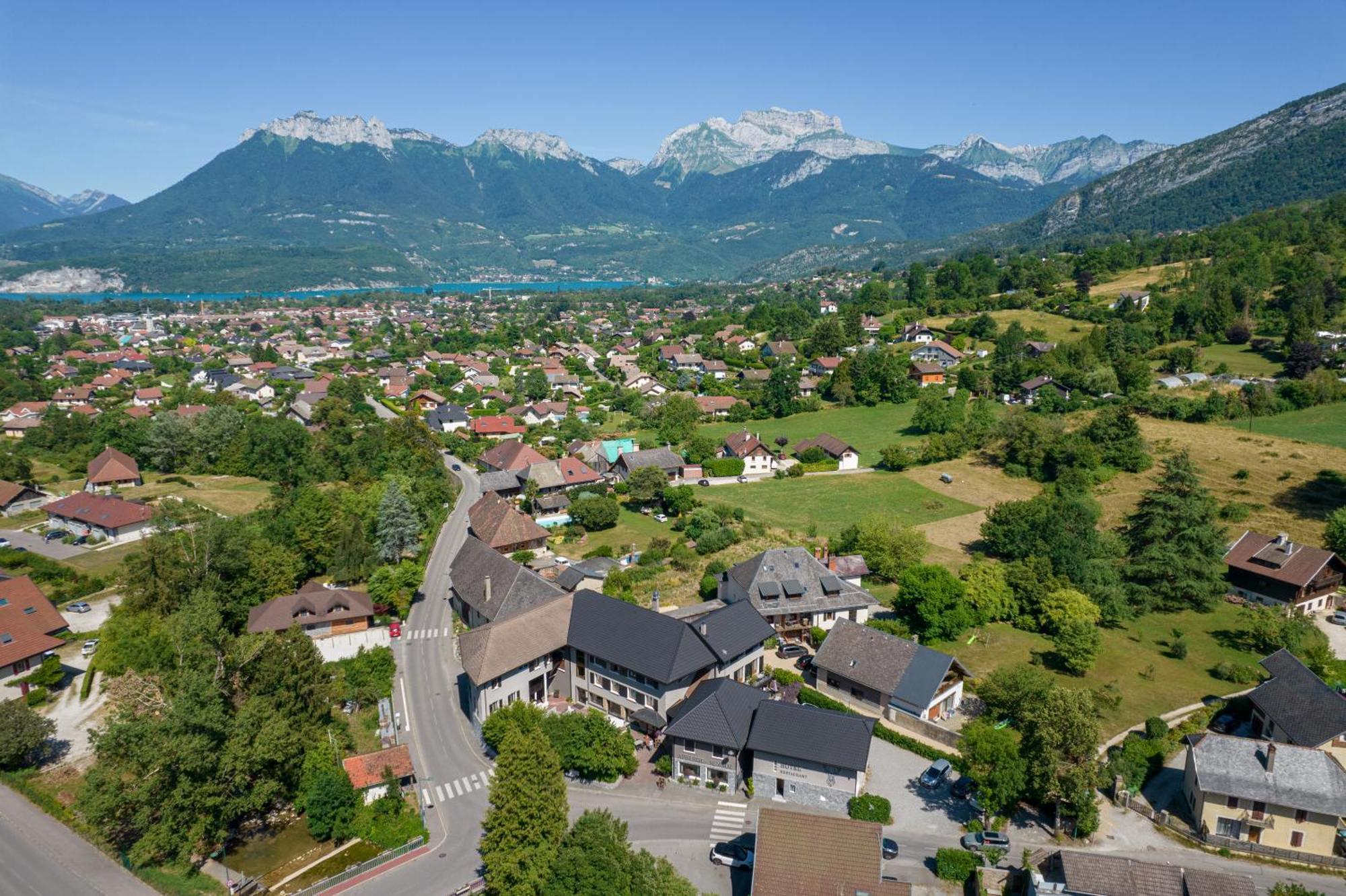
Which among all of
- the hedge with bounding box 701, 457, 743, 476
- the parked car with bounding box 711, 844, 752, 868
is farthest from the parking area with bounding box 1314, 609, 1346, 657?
the hedge with bounding box 701, 457, 743, 476

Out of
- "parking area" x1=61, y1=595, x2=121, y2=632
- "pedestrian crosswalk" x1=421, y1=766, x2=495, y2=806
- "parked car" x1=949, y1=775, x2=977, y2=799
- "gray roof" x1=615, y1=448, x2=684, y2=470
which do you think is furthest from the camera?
"gray roof" x1=615, y1=448, x2=684, y2=470

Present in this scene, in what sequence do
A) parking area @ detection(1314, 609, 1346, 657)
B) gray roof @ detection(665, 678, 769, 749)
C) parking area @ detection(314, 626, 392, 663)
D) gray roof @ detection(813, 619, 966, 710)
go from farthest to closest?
1. parking area @ detection(314, 626, 392, 663)
2. parking area @ detection(1314, 609, 1346, 657)
3. gray roof @ detection(813, 619, 966, 710)
4. gray roof @ detection(665, 678, 769, 749)

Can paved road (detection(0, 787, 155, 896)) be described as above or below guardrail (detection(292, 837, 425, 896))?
below

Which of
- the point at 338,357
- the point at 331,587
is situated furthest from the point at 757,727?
the point at 338,357

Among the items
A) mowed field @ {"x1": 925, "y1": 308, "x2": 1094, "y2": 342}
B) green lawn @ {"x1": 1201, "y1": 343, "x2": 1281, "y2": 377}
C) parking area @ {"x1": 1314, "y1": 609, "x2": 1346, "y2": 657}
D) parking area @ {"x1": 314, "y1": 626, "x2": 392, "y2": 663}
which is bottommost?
parking area @ {"x1": 314, "y1": 626, "x2": 392, "y2": 663}

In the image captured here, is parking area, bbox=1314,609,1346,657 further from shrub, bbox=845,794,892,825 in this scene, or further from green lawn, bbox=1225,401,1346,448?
shrub, bbox=845,794,892,825

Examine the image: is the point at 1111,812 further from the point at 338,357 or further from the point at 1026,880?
the point at 338,357

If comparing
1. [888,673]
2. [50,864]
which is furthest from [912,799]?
[50,864]

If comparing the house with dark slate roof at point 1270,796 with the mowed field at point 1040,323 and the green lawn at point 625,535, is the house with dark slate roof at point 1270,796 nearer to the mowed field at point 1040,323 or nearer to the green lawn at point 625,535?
the green lawn at point 625,535
